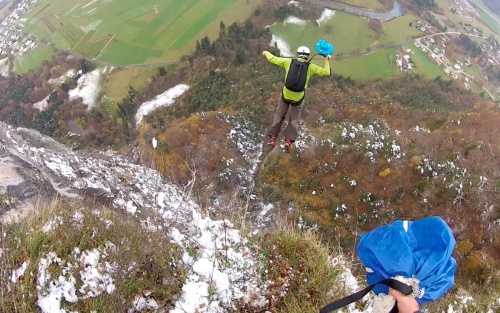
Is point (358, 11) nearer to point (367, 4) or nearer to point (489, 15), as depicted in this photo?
point (367, 4)

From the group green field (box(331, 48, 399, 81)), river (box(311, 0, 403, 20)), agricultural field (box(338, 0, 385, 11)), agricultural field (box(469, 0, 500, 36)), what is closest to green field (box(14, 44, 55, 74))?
green field (box(331, 48, 399, 81))

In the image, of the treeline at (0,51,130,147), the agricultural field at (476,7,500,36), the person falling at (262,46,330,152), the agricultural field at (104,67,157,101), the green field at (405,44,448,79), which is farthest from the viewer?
the agricultural field at (476,7,500,36)

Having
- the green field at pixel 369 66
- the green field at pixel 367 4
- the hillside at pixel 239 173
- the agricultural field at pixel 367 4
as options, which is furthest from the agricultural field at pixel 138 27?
the green field at pixel 369 66

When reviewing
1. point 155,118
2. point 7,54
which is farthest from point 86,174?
point 7,54

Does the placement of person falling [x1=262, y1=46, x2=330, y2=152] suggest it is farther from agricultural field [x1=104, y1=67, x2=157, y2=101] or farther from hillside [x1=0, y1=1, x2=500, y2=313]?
agricultural field [x1=104, y1=67, x2=157, y2=101]

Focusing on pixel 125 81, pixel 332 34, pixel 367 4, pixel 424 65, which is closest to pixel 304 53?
pixel 125 81

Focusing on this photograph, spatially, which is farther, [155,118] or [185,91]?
[185,91]

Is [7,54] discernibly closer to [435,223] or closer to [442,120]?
[442,120]

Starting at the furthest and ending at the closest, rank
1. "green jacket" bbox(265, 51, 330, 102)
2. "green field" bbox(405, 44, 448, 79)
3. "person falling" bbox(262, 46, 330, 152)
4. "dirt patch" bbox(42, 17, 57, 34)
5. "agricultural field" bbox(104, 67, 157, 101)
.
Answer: "dirt patch" bbox(42, 17, 57, 34)
"green field" bbox(405, 44, 448, 79)
"agricultural field" bbox(104, 67, 157, 101)
"person falling" bbox(262, 46, 330, 152)
"green jacket" bbox(265, 51, 330, 102)
